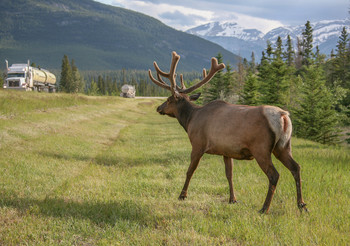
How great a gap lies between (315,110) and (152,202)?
19.8 m

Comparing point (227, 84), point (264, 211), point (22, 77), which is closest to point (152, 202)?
point (264, 211)

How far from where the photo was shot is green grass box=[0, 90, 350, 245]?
4.61m

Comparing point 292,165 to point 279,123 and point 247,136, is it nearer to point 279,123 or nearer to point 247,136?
point 279,123

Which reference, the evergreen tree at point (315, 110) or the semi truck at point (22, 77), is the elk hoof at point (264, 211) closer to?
the evergreen tree at point (315, 110)

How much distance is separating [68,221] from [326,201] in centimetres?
473

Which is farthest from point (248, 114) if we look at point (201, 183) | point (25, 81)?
point (25, 81)

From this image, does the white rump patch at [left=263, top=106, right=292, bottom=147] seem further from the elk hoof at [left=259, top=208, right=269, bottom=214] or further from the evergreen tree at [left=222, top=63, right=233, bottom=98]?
the evergreen tree at [left=222, top=63, right=233, bottom=98]

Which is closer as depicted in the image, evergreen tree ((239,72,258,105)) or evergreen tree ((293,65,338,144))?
evergreen tree ((293,65,338,144))

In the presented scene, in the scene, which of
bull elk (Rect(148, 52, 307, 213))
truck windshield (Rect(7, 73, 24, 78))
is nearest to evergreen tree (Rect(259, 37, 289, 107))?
bull elk (Rect(148, 52, 307, 213))

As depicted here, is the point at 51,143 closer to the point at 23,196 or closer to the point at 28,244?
the point at 23,196

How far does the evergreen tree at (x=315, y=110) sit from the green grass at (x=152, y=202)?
12.2m

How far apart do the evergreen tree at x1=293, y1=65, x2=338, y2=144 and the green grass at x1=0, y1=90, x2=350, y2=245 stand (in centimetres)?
1215

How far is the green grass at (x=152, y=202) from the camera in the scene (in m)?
4.61

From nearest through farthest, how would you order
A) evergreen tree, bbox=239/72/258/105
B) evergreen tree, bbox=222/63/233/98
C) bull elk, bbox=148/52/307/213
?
bull elk, bbox=148/52/307/213, evergreen tree, bbox=239/72/258/105, evergreen tree, bbox=222/63/233/98
